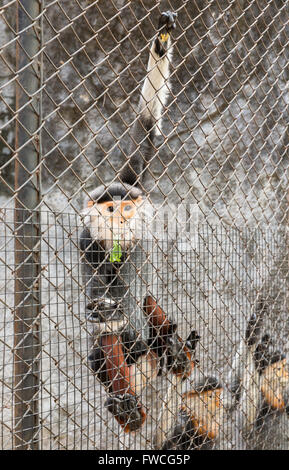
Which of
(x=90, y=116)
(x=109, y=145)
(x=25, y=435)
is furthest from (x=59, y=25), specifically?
(x=25, y=435)

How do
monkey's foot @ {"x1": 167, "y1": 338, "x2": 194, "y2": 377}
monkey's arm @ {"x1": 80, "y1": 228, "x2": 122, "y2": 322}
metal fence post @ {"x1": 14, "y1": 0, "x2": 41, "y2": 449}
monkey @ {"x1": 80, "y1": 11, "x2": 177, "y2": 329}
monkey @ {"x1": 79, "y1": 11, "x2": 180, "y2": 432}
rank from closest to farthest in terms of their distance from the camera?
metal fence post @ {"x1": 14, "y1": 0, "x2": 41, "y2": 449}
monkey's arm @ {"x1": 80, "y1": 228, "x2": 122, "y2": 322}
monkey @ {"x1": 79, "y1": 11, "x2": 180, "y2": 432}
monkey's foot @ {"x1": 167, "y1": 338, "x2": 194, "y2": 377}
monkey @ {"x1": 80, "y1": 11, "x2": 177, "y2": 329}

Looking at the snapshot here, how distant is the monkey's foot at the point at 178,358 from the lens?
1528 millimetres

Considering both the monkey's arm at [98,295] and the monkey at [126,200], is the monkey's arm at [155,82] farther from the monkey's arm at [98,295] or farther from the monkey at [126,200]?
the monkey's arm at [98,295]

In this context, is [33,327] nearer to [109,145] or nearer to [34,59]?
[34,59]

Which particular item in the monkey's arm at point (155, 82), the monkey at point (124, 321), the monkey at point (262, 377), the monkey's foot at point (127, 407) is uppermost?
the monkey's arm at point (155, 82)

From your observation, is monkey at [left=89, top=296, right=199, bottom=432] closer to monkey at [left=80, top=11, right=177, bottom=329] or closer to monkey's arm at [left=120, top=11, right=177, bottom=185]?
monkey at [left=80, top=11, right=177, bottom=329]

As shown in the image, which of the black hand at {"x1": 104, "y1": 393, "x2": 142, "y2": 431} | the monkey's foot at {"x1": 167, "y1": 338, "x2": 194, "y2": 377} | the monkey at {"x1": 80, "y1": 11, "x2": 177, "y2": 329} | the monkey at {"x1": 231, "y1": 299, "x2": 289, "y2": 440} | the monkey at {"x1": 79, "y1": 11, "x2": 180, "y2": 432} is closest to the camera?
the monkey at {"x1": 79, "y1": 11, "x2": 180, "y2": 432}

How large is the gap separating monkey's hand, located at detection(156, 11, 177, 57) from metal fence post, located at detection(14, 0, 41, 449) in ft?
2.10

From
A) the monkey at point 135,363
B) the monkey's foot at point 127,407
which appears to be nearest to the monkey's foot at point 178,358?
the monkey at point 135,363

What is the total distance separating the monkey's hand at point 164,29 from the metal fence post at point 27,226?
641 millimetres

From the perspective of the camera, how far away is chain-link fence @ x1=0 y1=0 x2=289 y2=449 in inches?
36.9

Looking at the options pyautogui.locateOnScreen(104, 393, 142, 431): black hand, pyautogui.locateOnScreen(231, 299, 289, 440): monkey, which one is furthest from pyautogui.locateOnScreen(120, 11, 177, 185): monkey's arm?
pyautogui.locateOnScreen(231, 299, 289, 440): monkey

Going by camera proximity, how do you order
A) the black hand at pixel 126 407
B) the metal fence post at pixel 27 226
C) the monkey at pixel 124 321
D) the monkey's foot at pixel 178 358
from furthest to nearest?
the monkey's foot at pixel 178 358
the black hand at pixel 126 407
the monkey at pixel 124 321
the metal fence post at pixel 27 226

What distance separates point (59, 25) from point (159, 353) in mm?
2555
